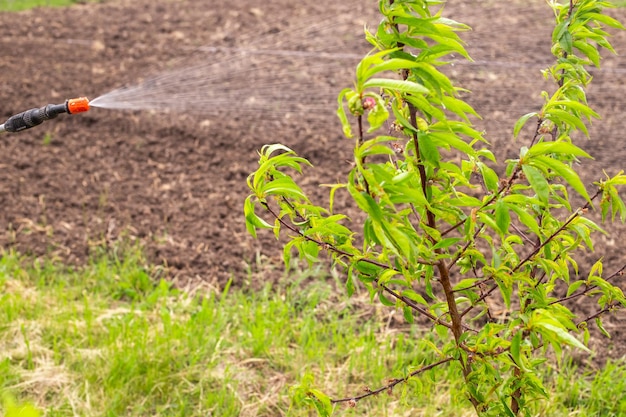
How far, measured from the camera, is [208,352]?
273 cm

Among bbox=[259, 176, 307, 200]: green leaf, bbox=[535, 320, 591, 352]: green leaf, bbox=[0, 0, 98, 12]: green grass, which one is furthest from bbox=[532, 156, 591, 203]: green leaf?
bbox=[0, 0, 98, 12]: green grass

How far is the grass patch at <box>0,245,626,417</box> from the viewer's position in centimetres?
250

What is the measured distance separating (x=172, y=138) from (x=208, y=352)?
2.21m

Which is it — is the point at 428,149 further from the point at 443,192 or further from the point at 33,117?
Result: the point at 33,117

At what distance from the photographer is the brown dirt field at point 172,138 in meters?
3.56

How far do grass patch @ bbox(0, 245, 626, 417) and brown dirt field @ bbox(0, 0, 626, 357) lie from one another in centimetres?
27

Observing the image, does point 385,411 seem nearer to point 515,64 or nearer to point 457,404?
point 457,404

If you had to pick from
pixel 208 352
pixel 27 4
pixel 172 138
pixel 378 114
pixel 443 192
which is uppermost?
pixel 378 114

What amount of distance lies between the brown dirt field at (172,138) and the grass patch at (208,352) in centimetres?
27

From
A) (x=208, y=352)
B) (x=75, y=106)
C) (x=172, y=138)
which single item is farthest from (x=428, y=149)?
(x=172, y=138)

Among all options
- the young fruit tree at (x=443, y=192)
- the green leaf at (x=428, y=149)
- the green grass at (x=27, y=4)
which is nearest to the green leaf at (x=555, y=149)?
the young fruit tree at (x=443, y=192)

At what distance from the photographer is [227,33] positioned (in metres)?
6.55

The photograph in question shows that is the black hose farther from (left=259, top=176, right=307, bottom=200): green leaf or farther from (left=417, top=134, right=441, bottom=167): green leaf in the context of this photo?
(left=417, top=134, right=441, bottom=167): green leaf

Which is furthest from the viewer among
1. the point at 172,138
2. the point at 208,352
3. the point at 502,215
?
the point at 172,138
